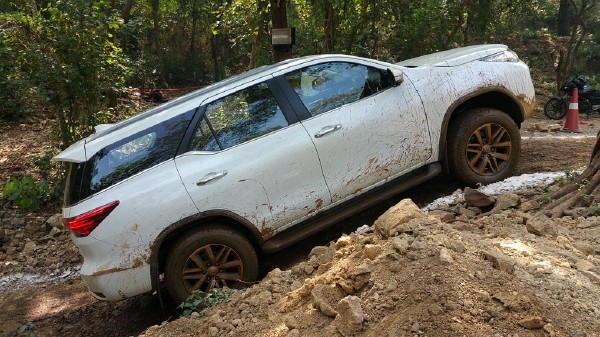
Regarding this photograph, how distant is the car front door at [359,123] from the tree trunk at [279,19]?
3.25 metres

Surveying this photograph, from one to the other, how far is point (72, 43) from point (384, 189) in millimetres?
4652

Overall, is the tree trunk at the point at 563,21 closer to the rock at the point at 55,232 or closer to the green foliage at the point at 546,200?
the green foliage at the point at 546,200

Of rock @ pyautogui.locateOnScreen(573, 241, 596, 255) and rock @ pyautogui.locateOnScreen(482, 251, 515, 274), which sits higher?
rock @ pyautogui.locateOnScreen(482, 251, 515, 274)

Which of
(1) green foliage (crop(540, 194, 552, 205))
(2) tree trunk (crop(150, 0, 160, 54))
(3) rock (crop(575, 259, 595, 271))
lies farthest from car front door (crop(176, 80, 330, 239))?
(2) tree trunk (crop(150, 0, 160, 54))

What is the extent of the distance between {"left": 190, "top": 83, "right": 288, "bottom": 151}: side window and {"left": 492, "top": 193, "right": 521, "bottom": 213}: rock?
1.85 m

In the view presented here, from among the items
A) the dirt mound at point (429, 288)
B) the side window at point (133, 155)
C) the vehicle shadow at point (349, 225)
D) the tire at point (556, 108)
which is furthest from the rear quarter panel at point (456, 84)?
the tire at point (556, 108)

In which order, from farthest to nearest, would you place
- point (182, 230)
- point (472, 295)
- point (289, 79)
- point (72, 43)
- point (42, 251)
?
1. point (72, 43)
2. point (42, 251)
3. point (289, 79)
4. point (182, 230)
5. point (472, 295)

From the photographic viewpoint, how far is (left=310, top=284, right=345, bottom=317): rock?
2.83 metres

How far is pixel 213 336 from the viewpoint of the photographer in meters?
3.21

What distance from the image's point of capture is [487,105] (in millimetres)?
5617

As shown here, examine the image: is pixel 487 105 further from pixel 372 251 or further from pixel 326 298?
pixel 326 298

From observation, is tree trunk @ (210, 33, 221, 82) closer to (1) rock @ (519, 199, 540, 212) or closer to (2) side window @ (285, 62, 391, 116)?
(2) side window @ (285, 62, 391, 116)

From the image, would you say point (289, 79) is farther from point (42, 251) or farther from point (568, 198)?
point (42, 251)

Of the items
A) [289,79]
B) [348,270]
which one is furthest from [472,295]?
[289,79]
